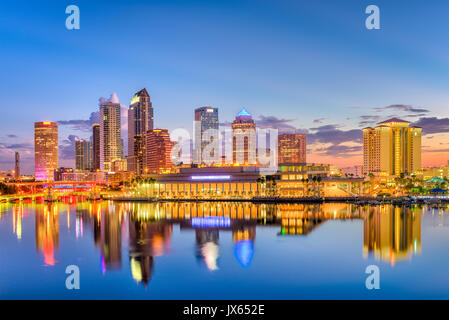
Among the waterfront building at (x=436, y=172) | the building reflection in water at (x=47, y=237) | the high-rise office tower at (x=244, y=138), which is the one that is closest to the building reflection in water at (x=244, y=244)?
the building reflection in water at (x=47, y=237)

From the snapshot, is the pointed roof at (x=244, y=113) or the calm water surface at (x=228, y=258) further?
the pointed roof at (x=244, y=113)

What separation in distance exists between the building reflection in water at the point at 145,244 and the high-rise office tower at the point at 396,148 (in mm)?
133243

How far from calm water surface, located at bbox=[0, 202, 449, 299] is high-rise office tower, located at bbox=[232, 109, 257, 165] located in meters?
116

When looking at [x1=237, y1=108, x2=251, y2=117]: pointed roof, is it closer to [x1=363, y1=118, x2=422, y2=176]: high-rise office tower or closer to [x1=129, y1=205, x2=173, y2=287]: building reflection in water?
[x1=363, y1=118, x2=422, y2=176]: high-rise office tower

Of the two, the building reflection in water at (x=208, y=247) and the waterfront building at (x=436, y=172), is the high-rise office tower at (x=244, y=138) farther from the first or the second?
the building reflection in water at (x=208, y=247)

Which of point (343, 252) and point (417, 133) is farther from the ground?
point (417, 133)

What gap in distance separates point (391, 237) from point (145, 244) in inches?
978

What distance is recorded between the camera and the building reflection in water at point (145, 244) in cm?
2789

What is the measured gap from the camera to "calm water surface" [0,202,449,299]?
24.3 m

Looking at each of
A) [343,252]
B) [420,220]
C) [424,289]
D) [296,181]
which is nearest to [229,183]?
[296,181]
